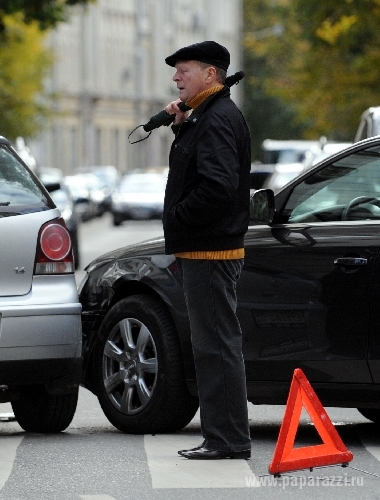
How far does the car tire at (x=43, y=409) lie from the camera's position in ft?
27.9

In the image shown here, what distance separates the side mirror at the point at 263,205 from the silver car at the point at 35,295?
3.20 ft

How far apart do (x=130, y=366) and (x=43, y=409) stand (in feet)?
1.65

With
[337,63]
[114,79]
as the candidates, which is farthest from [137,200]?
[114,79]

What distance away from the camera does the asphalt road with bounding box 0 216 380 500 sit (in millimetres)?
6672

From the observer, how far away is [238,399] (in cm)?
738

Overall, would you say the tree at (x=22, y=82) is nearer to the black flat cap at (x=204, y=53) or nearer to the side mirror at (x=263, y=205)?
the side mirror at (x=263, y=205)

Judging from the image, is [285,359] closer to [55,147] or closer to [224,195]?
[224,195]

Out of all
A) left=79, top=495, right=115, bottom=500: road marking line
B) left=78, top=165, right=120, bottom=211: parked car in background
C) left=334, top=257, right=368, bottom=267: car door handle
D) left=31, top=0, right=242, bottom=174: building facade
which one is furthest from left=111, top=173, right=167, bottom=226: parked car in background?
left=79, top=495, right=115, bottom=500: road marking line

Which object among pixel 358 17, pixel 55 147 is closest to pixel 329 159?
pixel 358 17

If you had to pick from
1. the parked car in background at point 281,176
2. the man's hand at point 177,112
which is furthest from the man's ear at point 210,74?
the parked car in background at point 281,176

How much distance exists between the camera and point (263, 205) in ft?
25.8

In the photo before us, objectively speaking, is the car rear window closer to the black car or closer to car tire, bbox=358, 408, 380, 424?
the black car

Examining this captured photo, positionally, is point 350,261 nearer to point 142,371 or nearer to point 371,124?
point 142,371

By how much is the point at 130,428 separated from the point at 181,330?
584 mm
